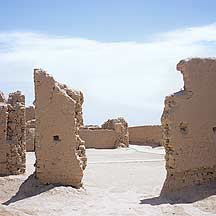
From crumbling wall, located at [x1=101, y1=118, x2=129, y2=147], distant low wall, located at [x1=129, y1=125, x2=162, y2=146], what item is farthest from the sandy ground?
distant low wall, located at [x1=129, y1=125, x2=162, y2=146]

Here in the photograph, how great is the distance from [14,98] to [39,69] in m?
2.28

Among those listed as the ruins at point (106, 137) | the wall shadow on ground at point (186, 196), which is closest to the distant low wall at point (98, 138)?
the ruins at point (106, 137)

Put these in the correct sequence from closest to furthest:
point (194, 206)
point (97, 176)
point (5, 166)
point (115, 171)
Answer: point (194, 206), point (5, 166), point (97, 176), point (115, 171)

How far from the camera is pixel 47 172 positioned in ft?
47.5

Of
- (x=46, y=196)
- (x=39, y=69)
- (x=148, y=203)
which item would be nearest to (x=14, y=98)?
(x=39, y=69)

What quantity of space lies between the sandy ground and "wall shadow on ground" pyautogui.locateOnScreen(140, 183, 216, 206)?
0.18 feet

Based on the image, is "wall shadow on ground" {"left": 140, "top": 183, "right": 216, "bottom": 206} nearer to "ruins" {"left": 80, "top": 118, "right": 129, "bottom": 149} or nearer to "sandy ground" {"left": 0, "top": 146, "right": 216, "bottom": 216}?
"sandy ground" {"left": 0, "top": 146, "right": 216, "bottom": 216}

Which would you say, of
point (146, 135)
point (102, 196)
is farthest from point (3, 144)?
point (146, 135)

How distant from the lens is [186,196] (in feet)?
42.7

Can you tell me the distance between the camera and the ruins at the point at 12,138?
15.8 meters

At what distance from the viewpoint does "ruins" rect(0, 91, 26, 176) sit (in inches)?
622

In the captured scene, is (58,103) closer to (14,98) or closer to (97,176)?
(14,98)

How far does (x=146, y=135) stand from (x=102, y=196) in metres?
18.3

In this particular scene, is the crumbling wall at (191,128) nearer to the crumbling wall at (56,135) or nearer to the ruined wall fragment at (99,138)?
the crumbling wall at (56,135)
